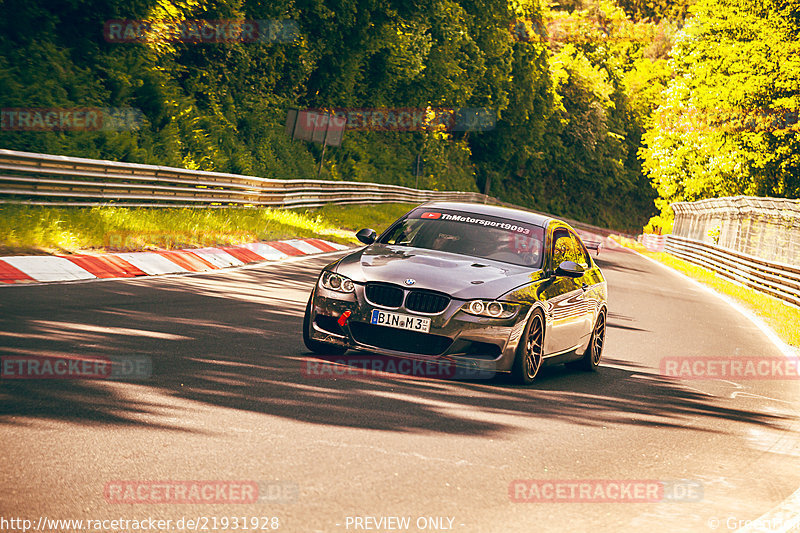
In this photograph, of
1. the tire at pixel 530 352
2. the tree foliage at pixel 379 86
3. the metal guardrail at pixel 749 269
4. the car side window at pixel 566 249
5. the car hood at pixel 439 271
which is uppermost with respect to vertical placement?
the tree foliage at pixel 379 86

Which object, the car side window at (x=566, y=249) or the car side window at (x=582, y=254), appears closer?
the car side window at (x=566, y=249)

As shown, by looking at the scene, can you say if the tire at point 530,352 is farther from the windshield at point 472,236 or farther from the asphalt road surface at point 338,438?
the windshield at point 472,236

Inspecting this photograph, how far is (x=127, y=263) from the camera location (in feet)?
46.1

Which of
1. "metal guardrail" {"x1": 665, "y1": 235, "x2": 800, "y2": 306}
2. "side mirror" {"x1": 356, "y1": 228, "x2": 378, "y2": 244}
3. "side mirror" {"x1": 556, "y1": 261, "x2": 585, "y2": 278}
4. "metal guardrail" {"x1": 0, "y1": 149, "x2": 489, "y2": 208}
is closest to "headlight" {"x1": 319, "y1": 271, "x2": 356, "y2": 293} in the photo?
"side mirror" {"x1": 356, "y1": 228, "x2": 378, "y2": 244}

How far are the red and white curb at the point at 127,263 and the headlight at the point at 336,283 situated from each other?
477 centimetres

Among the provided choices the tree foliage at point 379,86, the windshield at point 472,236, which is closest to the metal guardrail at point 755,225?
the tree foliage at point 379,86

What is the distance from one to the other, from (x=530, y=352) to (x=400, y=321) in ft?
4.13

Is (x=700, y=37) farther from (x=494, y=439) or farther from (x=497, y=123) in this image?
(x=494, y=439)

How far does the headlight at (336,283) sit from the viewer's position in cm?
834

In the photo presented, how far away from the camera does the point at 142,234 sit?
16.5m

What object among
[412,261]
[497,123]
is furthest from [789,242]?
[497,123]

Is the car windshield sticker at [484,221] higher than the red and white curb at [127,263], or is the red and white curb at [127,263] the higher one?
the car windshield sticker at [484,221]

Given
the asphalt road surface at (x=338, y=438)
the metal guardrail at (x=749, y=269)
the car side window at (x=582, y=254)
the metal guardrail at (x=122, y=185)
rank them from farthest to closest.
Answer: the metal guardrail at (x=749, y=269)
the metal guardrail at (x=122, y=185)
the car side window at (x=582, y=254)
the asphalt road surface at (x=338, y=438)

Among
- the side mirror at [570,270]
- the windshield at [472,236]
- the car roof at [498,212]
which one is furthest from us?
the car roof at [498,212]
